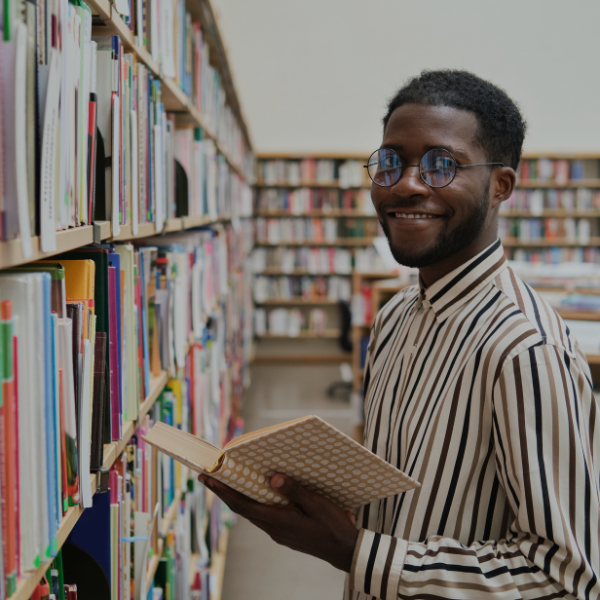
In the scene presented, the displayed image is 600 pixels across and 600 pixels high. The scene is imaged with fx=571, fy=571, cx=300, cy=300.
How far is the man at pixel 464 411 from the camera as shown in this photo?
2.45 ft

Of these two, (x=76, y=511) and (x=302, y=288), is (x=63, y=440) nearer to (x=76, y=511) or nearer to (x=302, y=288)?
(x=76, y=511)

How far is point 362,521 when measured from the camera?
3.48ft

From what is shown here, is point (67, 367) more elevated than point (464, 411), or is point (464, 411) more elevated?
A: point (67, 367)

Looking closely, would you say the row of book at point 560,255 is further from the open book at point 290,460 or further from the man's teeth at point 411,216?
the open book at point 290,460

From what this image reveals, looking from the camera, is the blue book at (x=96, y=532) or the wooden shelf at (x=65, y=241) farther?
the blue book at (x=96, y=532)

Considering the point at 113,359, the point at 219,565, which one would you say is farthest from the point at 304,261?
the point at 113,359

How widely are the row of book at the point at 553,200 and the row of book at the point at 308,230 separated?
163 cm

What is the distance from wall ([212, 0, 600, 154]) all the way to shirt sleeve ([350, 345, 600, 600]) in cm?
600

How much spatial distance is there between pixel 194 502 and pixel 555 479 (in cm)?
149

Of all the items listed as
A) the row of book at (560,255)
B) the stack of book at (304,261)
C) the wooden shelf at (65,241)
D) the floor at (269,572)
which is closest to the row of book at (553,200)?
the row of book at (560,255)

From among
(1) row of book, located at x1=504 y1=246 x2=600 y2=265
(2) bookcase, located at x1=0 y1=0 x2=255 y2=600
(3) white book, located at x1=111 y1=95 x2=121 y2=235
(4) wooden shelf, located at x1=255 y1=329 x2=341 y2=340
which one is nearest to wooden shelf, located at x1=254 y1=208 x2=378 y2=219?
(4) wooden shelf, located at x1=255 y1=329 x2=341 y2=340

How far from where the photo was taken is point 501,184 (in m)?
1.00

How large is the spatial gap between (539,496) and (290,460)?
34 centimetres

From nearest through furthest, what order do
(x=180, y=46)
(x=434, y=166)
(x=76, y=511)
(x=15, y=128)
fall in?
(x=15, y=128)
(x=76, y=511)
(x=434, y=166)
(x=180, y=46)
